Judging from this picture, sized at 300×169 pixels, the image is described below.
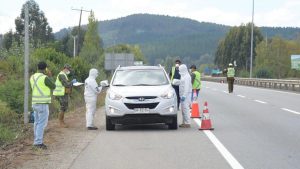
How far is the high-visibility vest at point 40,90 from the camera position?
11.4 m

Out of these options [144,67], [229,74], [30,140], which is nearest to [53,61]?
[229,74]

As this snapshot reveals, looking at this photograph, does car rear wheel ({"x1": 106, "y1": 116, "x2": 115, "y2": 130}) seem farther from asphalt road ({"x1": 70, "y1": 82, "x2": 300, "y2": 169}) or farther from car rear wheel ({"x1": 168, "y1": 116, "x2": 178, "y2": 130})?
car rear wheel ({"x1": 168, "y1": 116, "x2": 178, "y2": 130})

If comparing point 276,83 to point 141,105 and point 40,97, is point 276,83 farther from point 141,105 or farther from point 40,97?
point 40,97

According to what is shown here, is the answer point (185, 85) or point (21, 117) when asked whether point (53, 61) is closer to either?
→ point (21, 117)

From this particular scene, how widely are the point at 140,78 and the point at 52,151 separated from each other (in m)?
5.00

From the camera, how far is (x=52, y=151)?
1120 cm

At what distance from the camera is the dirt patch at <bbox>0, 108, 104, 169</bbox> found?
965 centimetres

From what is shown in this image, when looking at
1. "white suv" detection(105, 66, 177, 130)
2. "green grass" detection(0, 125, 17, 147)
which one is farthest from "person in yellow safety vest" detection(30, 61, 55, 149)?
"white suv" detection(105, 66, 177, 130)

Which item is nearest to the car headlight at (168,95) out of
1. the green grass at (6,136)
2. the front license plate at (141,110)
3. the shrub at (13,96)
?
the front license plate at (141,110)

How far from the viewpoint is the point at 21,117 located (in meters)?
19.3

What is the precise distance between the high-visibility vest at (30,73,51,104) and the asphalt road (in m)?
1.27

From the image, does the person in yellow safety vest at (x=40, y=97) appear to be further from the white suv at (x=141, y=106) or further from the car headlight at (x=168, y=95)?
the car headlight at (x=168, y=95)

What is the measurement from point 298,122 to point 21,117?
8724 millimetres

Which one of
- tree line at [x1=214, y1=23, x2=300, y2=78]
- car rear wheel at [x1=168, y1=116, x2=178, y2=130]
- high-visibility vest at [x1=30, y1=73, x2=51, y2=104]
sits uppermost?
tree line at [x1=214, y1=23, x2=300, y2=78]
